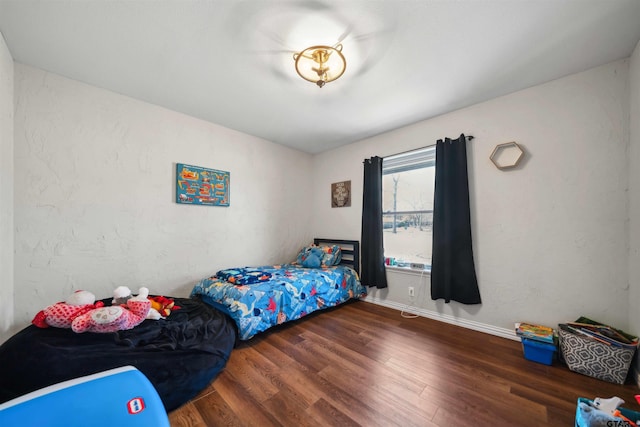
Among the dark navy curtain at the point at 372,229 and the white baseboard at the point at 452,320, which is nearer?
the white baseboard at the point at 452,320

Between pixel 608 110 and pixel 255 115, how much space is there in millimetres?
3277

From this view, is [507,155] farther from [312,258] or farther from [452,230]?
[312,258]

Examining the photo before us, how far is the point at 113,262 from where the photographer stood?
7.38 ft

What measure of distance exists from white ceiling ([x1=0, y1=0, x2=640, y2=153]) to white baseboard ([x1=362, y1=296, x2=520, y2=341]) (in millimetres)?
2366

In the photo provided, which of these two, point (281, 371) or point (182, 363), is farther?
point (281, 371)

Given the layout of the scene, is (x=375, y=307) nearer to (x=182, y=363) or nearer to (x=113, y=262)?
(x=182, y=363)

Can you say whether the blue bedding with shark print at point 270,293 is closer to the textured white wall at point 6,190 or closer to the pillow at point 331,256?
the pillow at point 331,256

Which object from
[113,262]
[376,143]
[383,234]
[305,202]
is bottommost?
[113,262]

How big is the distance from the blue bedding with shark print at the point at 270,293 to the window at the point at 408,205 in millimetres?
838

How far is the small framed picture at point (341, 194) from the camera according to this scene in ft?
11.9

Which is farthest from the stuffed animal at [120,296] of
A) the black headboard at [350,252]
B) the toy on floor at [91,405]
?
the black headboard at [350,252]

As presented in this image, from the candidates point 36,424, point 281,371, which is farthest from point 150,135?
point 281,371

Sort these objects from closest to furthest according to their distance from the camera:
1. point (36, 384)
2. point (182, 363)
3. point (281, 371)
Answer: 1. point (36, 384)
2. point (182, 363)
3. point (281, 371)

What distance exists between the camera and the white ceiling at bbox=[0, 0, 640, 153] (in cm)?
141
